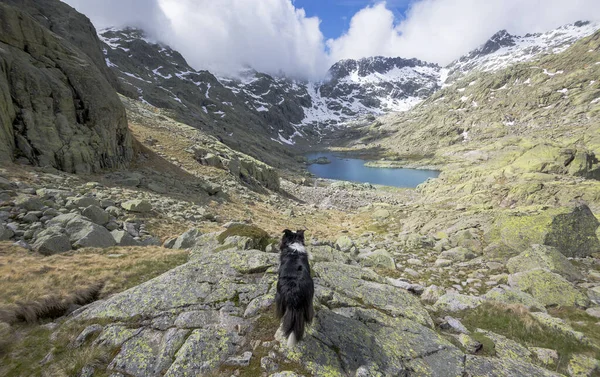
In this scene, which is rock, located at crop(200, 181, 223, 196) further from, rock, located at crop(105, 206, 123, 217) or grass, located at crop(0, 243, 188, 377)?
grass, located at crop(0, 243, 188, 377)

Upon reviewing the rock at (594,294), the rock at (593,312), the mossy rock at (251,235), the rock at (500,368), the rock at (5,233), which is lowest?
the rock at (5,233)

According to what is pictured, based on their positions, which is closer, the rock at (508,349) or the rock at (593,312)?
the rock at (508,349)

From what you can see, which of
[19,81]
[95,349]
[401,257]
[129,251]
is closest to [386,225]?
[401,257]

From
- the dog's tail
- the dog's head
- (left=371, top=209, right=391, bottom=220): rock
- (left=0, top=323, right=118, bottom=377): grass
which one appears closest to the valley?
(left=0, top=323, right=118, bottom=377): grass

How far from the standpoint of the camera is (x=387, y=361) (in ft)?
20.6

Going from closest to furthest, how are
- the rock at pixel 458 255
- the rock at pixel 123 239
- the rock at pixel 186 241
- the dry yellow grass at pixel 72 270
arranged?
the dry yellow grass at pixel 72 270 → the rock at pixel 123 239 → the rock at pixel 186 241 → the rock at pixel 458 255

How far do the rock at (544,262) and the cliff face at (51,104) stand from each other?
33151 millimetres

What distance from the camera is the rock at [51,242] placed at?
11263mm

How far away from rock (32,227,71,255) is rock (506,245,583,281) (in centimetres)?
2325

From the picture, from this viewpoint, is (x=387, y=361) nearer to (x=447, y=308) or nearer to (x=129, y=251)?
(x=447, y=308)

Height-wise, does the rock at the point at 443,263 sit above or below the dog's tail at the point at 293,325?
above

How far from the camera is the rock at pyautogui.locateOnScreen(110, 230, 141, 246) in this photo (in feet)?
46.9

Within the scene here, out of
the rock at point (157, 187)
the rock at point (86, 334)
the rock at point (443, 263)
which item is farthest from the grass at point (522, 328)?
the rock at point (157, 187)

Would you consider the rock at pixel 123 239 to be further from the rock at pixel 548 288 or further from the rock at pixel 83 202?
the rock at pixel 548 288
